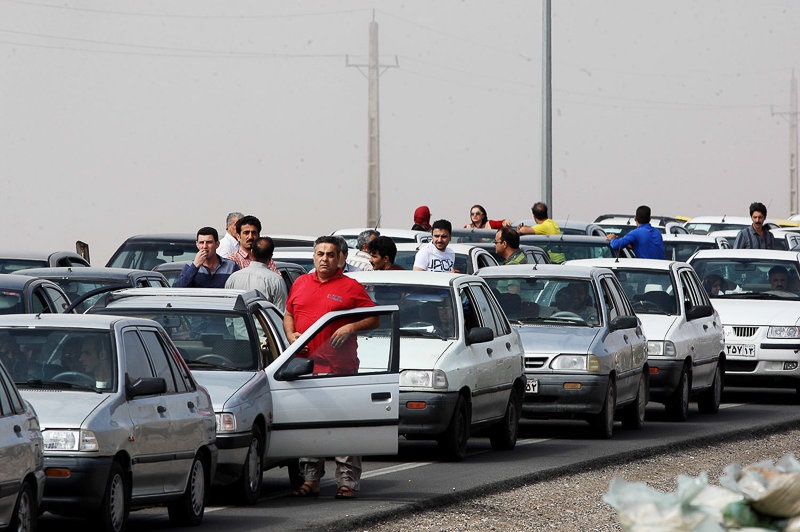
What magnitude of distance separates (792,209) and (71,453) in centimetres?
7965

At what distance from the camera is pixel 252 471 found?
1134 centimetres

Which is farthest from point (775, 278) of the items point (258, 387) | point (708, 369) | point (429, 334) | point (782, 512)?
point (782, 512)

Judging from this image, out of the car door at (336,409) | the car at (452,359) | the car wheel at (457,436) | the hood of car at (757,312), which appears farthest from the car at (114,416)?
the hood of car at (757,312)

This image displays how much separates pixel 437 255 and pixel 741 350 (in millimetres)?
4042

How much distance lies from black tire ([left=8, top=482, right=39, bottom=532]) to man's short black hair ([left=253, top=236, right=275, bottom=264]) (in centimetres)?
590

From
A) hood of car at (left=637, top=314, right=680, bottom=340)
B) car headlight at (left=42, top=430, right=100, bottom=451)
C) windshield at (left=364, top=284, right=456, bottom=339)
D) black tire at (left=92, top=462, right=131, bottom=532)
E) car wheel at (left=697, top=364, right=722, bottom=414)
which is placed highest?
windshield at (left=364, top=284, right=456, bottom=339)

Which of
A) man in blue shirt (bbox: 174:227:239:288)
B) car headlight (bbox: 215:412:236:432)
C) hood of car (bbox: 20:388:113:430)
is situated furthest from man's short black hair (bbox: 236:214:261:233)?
hood of car (bbox: 20:388:113:430)

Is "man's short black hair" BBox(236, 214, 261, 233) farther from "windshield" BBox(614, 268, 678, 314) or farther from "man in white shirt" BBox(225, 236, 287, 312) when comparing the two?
"windshield" BBox(614, 268, 678, 314)

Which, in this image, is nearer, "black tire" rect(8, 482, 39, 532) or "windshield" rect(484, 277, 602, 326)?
"black tire" rect(8, 482, 39, 532)

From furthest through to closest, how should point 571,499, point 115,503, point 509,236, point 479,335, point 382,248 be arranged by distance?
point 509,236 → point 382,248 → point 479,335 → point 571,499 → point 115,503

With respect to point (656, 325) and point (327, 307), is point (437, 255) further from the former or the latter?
point (327, 307)

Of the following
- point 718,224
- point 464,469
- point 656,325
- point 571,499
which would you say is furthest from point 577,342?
point 718,224

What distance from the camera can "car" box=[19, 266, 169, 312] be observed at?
54.6ft

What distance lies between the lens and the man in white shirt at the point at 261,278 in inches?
563
